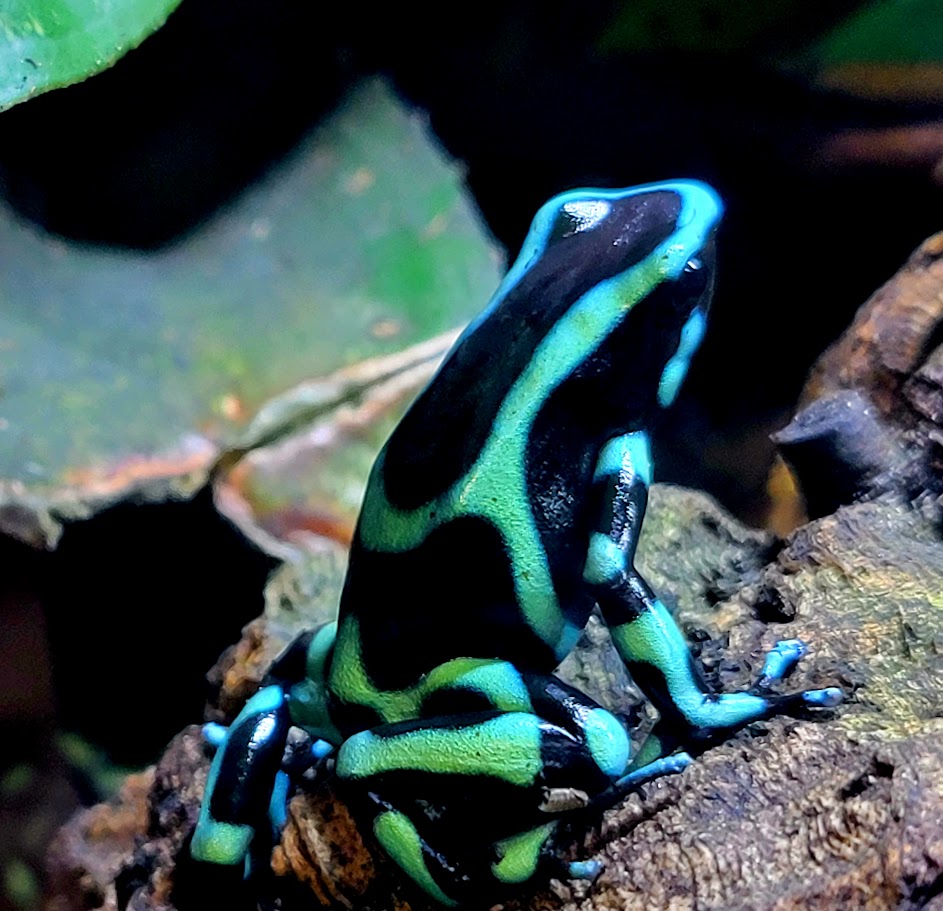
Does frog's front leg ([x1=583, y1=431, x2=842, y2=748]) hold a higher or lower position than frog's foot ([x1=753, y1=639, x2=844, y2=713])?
higher

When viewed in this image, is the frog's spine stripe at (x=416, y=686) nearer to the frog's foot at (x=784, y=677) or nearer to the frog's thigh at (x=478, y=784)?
the frog's thigh at (x=478, y=784)

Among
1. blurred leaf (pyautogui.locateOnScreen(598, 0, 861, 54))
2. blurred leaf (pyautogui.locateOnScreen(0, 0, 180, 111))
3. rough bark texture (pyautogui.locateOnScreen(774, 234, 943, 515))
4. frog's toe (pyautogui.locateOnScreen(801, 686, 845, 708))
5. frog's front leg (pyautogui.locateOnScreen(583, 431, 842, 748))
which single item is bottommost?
rough bark texture (pyautogui.locateOnScreen(774, 234, 943, 515))

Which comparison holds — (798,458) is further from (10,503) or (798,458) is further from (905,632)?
(10,503)

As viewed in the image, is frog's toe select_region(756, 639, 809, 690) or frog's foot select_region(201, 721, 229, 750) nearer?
frog's toe select_region(756, 639, 809, 690)

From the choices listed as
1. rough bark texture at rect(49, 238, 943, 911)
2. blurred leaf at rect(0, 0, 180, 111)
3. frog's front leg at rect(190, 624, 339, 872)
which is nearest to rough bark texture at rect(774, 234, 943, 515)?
rough bark texture at rect(49, 238, 943, 911)

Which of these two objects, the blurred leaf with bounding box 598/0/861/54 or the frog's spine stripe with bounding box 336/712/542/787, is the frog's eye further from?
the blurred leaf with bounding box 598/0/861/54

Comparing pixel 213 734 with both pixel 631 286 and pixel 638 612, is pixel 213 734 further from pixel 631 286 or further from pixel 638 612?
pixel 631 286

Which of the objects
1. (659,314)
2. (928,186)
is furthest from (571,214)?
(928,186)

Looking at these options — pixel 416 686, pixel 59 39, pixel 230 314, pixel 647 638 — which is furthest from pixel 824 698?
pixel 230 314
